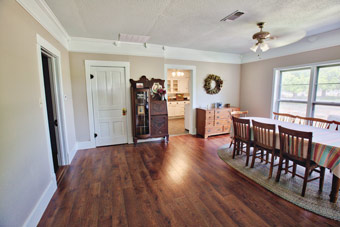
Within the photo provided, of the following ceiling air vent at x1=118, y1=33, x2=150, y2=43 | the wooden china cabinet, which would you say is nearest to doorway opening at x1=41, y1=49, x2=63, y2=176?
ceiling air vent at x1=118, y1=33, x2=150, y2=43

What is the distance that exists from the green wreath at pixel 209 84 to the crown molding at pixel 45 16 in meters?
3.85

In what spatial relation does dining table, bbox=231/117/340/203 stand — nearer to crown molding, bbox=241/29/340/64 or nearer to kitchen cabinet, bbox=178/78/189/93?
crown molding, bbox=241/29/340/64

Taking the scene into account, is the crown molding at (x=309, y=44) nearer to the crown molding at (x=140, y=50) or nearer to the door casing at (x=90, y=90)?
the crown molding at (x=140, y=50)

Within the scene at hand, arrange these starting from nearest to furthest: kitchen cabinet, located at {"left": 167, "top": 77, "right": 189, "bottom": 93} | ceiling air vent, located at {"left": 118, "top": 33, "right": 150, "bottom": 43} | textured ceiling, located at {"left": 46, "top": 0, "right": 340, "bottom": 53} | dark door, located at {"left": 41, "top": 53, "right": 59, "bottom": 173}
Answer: textured ceiling, located at {"left": 46, "top": 0, "right": 340, "bottom": 53} < dark door, located at {"left": 41, "top": 53, "right": 59, "bottom": 173} < ceiling air vent, located at {"left": 118, "top": 33, "right": 150, "bottom": 43} < kitchen cabinet, located at {"left": 167, "top": 77, "right": 189, "bottom": 93}

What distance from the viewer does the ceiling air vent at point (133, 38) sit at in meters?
3.53

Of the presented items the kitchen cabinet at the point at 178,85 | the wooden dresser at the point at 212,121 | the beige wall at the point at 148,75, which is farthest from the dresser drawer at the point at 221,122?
the kitchen cabinet at the point at 178,85

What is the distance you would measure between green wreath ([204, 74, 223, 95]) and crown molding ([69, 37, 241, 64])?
21.3 inches

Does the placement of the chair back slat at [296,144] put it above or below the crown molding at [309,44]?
below

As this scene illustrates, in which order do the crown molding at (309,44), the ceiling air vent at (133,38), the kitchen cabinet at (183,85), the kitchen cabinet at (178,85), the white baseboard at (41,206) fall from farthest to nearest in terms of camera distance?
the kitchen cabinet at (183,85) → the kitchen cabinet at (178,85) → the ceiling air vent at (133,38) → the crown molding at (309,44) → the white baseboard at (41,206)

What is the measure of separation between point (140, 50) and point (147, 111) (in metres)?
1.58

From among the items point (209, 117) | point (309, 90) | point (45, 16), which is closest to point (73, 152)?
point (45, 16)

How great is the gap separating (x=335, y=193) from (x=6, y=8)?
13.4 feet

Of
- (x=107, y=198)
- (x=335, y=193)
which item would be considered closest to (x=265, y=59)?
(x=335, y=193)

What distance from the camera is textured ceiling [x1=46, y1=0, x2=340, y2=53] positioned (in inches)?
88.1
